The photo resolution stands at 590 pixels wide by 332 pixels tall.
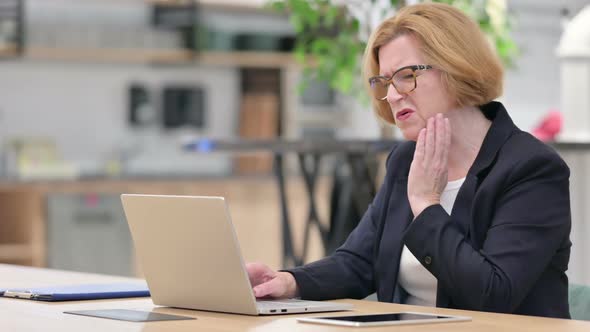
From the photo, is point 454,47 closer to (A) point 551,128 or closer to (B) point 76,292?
(B) point 76,292

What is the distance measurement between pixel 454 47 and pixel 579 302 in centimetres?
53

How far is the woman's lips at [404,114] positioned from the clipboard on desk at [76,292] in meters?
0.58

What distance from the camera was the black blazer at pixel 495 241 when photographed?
1996 millimetres

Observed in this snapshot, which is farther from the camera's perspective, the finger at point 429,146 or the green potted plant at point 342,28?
the green potted plant at point 342,28

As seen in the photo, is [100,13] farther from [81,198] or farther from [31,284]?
[31,284]

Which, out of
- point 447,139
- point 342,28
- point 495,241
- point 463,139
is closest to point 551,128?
point 342,28

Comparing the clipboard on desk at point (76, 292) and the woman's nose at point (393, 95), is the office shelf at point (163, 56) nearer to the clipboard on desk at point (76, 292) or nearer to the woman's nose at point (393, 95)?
the clipboard on desk at point (76, 292)

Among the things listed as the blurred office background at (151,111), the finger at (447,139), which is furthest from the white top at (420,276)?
the blurred office background at (151,111)

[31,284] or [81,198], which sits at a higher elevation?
[31,284]

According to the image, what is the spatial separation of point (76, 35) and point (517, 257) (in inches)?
250

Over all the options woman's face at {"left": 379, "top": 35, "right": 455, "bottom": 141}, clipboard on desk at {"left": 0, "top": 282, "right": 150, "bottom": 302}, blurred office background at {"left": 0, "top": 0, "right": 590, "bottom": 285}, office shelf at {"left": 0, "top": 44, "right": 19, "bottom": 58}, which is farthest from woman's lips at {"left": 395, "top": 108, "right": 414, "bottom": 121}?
office shelf at {"left": 0, "top": 44, "right": 19, "bottom": 58}

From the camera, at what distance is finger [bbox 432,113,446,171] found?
2.14 meters

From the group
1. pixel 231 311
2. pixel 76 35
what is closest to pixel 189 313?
pixel 231 311

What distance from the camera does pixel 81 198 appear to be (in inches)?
278
